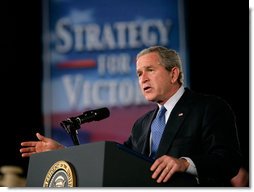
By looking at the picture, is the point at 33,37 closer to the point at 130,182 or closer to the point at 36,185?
the point at 36,185

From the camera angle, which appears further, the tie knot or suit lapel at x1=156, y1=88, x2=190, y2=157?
the tie knot

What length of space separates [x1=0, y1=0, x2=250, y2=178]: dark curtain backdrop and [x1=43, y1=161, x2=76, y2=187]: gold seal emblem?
4.98ft

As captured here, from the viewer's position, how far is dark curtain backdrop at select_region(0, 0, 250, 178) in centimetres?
295

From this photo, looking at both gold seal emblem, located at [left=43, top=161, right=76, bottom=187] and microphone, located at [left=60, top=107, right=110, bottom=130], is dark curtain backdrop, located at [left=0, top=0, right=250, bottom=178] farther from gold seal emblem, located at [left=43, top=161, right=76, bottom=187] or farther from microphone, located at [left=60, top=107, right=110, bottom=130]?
gold seal emblem, located at [left=43, top=161, right=76, bottom=187]

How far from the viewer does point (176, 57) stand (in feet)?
7.16

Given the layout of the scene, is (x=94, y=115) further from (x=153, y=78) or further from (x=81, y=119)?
(x=153, y=78)

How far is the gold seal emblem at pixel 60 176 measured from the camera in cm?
156

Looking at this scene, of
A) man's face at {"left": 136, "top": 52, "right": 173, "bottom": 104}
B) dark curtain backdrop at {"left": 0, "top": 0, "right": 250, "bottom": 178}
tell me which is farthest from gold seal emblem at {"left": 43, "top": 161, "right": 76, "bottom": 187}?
dark curtain backdrop at {"left": 0, "top": 0, "right": 250, "bottom": 178}

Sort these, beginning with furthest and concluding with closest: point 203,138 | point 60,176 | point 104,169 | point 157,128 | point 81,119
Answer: point 157,128
point 203,138
point 81,119
point 60,176
point 104,169

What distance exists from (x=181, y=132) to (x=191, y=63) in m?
1.26

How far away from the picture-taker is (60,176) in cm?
161

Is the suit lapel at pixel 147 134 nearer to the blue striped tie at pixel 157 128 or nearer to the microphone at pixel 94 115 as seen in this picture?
the blue striped tie at pixel 157 128

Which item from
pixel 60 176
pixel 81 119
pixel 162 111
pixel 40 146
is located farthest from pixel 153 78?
pixel 60 176

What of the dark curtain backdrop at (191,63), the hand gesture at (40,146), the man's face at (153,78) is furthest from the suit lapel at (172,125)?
the dark curtain backdrop at (191,63)
